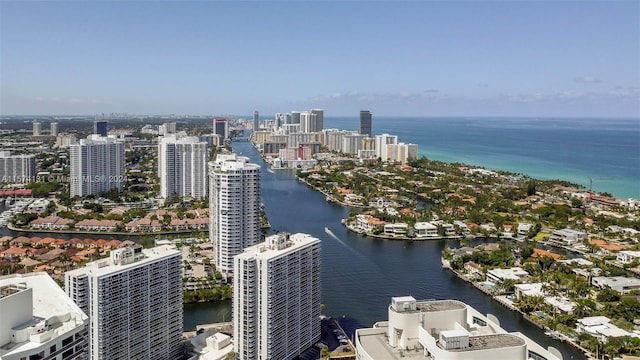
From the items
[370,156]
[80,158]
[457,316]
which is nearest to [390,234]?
[457,316]

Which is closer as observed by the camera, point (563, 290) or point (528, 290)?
point (528, 290)

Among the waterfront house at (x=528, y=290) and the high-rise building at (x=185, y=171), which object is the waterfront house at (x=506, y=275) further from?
the high-rise building at (x=185, y=171)

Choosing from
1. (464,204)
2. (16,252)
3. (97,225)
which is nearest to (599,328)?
(464,204)

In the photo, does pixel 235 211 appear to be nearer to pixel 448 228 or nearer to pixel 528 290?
pixel 528 290

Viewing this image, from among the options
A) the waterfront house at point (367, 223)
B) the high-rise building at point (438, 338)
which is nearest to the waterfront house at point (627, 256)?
the waterfront house at point (367, 223)

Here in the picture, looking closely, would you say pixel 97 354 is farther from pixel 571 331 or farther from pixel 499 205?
pixel 499 205

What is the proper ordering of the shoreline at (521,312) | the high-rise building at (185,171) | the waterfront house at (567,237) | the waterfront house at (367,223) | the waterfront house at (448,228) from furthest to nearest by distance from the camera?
1. the high-rise building at (185,171)
2. the waterfront house at (367,223)
3. the waterfront house at (448,228)
4. the waterfront house at (567,237)
5. the shoreline at (521,312)
